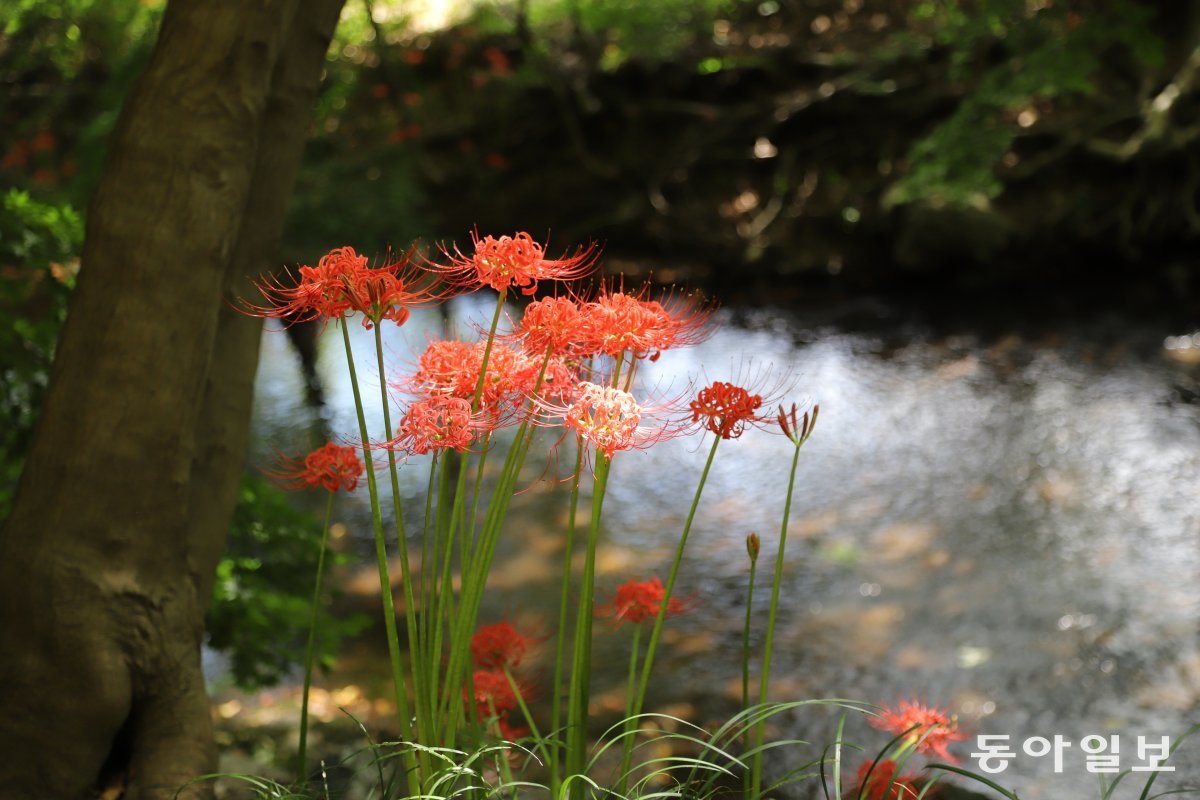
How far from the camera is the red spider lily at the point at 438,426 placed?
56.1 inches

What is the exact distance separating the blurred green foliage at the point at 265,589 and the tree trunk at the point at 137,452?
2.10 ft

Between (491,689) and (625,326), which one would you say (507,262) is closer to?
(625,326)

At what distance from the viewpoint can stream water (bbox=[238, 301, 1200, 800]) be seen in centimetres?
321

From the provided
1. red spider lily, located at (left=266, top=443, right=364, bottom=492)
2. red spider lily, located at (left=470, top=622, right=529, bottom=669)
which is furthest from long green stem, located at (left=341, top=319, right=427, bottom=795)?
red spider lily, located at (left=470, top=622, right=529, bottom=669)

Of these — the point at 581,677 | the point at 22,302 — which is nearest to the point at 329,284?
the point at 581,677

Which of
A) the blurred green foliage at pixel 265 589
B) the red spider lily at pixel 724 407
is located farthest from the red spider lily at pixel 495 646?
the blurred green foliage at pixel 265 589

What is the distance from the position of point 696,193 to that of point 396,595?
203 inches

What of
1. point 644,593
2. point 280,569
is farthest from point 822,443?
point 644,593

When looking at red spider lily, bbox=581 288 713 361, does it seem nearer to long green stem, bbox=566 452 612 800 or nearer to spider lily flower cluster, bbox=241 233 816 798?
spider lily flower cluster, bbox=241 233 816 798

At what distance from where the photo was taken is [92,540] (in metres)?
1.91

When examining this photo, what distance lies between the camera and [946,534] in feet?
13.7

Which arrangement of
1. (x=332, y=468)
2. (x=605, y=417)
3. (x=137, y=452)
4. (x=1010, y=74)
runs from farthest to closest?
1. (x=1010, y=74)
2. (x=137, y=452)
3. (x=332, y=468)
4. (x=605, y=417)

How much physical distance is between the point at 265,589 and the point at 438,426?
5.24 ft

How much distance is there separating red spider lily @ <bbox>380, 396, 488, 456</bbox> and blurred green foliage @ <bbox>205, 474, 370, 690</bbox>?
4.59ft
